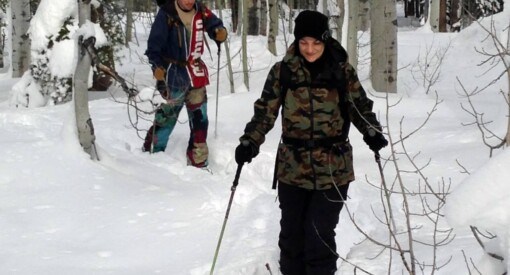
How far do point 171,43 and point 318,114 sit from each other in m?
2.74

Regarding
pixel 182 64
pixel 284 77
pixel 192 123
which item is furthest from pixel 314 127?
pixel 192 123

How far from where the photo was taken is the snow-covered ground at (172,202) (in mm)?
3998

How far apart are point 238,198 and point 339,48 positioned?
2079 mm

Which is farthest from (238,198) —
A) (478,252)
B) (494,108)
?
(494,108)

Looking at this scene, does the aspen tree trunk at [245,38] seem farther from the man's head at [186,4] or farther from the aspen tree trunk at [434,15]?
the aspen tree trunk at [434,15]

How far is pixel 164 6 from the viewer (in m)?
6.01

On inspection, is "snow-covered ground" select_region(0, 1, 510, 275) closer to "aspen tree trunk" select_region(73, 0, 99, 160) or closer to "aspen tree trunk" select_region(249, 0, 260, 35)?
"aspen tree trunk" select_region(73, 0, 99, 160)

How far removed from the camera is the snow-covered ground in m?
4.00

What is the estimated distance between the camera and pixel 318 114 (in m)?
3.78

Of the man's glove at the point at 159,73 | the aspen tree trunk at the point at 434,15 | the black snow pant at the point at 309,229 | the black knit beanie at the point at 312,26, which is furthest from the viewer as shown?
the aspen tree trunk at the point at 434,15

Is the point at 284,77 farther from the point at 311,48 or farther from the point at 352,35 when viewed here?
the point at 352,35

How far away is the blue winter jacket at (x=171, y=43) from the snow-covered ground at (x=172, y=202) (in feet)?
2.88

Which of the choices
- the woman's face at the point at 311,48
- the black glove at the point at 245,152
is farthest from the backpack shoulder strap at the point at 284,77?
the black glove at the point at 245,152

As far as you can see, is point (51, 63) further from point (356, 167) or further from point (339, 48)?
point (339, 48)
